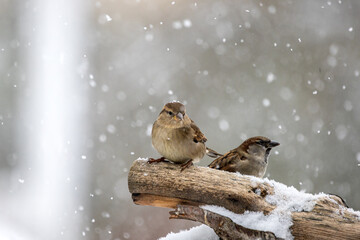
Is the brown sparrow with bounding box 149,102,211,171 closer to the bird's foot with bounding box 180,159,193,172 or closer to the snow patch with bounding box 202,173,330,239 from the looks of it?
the bird's foot with bounding box 180,159,193,172

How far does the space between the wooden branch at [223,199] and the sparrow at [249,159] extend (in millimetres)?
273

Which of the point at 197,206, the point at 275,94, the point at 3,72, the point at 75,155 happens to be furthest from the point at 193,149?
the point at 3,72

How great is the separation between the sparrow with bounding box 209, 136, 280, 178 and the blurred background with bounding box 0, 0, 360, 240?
174cm

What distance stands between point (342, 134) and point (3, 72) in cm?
332

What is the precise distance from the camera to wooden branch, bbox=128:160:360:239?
1.69m

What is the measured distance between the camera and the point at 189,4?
4.39 m

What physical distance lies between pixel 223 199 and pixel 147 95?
254 centimetres

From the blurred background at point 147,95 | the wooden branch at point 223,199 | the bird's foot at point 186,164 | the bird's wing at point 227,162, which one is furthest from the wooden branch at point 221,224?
the blurred background at point 147,95

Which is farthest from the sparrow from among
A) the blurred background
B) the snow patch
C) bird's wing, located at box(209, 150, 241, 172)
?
the blurred background

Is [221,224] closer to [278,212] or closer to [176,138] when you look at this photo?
[278,212]

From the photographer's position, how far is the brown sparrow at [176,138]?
209cm

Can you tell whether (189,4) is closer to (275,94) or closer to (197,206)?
(275,94)

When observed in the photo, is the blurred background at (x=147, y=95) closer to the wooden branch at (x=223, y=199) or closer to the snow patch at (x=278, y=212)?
the wooden branch at (x=223, y=199)

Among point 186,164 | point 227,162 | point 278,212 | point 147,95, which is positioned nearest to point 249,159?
point 227,162
